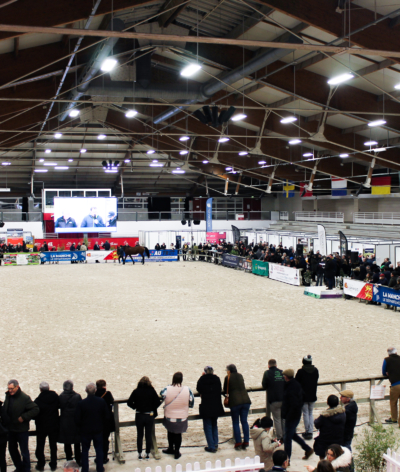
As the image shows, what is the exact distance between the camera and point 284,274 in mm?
19812

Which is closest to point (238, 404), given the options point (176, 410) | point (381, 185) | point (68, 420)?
point (176, 410)

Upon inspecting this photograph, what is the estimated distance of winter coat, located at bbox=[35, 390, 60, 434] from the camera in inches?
197

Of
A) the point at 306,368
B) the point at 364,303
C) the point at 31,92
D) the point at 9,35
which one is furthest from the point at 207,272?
the point at 306,368

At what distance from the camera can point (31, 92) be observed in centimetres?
1529

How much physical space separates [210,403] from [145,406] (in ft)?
2.49

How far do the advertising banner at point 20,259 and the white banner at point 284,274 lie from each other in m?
14.5

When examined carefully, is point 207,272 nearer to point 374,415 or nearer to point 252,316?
point 252,316

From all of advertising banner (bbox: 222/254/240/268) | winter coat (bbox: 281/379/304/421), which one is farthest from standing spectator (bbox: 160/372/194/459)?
advertising banner (bbox: 222/254/240/268)

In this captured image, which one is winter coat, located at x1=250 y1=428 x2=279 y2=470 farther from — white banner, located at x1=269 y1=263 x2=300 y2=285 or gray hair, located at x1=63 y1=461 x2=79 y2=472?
white banner, located at x1=269 y1=263 x2=300 y2=285

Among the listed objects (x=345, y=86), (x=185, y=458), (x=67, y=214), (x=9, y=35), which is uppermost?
(x=345, y=86)

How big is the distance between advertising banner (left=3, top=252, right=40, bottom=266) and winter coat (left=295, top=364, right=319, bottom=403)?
24.2m

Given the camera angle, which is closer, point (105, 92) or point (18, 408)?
point (18, 408)

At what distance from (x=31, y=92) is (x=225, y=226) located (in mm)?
26504

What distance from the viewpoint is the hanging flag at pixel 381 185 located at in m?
28.0
